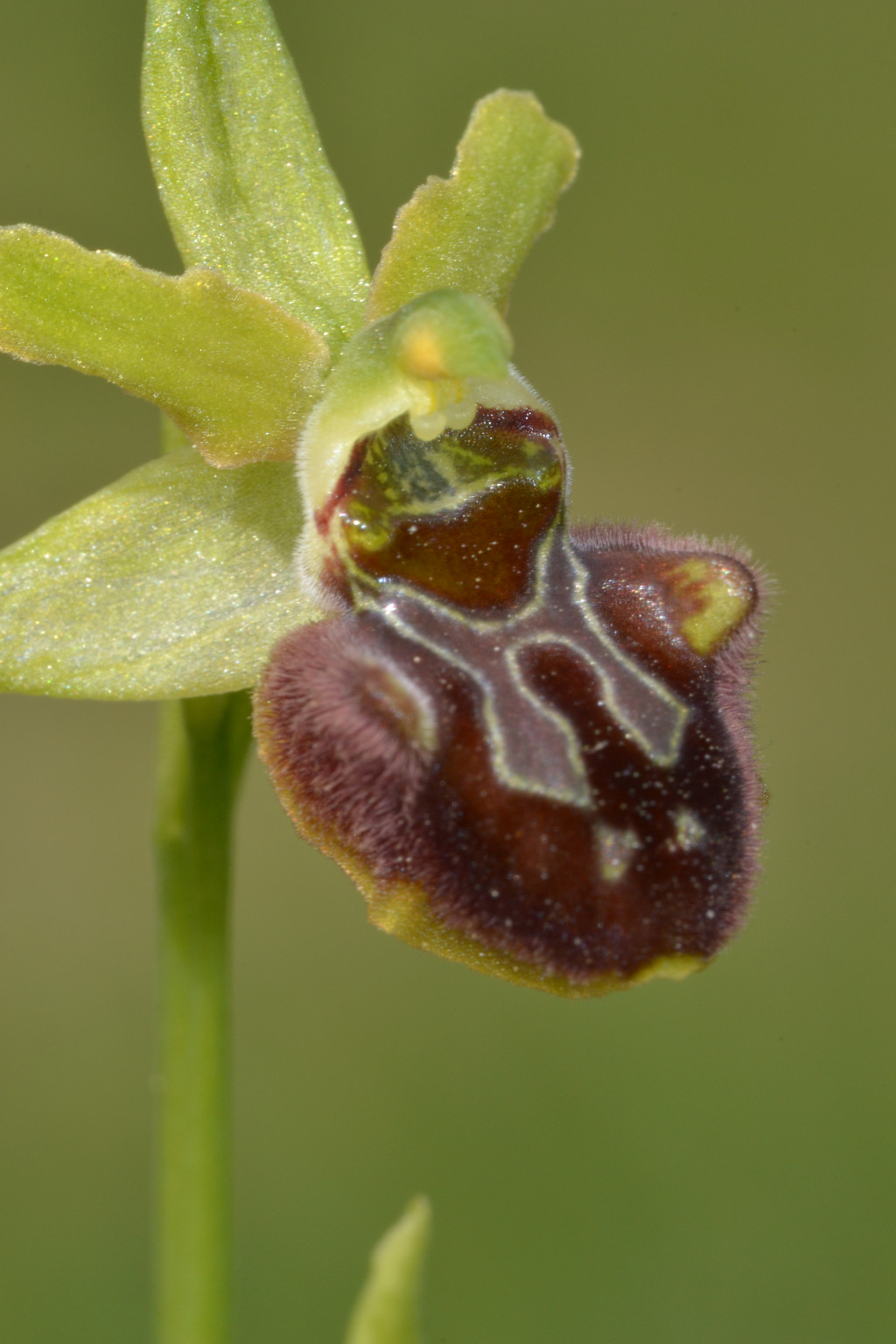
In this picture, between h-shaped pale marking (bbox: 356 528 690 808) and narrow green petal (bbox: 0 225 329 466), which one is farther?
→ narrow green petal (bbox: 0 225 329 466)

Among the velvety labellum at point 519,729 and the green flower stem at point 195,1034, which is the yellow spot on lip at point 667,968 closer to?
the velvety labellum at point 519,729

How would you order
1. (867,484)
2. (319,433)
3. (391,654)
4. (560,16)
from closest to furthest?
1. (391,654)
2. (319,433)
3. (867,484)
4. (560,16)

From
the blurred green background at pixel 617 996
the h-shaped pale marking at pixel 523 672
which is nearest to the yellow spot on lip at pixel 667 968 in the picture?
the h-shaped pale marking at pixel 523 672

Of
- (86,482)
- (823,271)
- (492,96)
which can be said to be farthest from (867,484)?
(492,96)

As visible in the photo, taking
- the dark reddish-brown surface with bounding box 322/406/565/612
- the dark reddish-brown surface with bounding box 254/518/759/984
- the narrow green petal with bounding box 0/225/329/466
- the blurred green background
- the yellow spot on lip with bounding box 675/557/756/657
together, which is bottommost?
the blurred green background

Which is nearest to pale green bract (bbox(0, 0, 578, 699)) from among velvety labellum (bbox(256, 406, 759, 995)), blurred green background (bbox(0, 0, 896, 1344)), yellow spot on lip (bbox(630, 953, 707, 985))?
velvety labellum (bbox(256, 406, 759, 995))

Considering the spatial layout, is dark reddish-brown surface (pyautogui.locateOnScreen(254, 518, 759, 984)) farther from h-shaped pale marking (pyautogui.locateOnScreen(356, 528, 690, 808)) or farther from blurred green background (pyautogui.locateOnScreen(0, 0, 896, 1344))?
blurred green background (pyautogui.locateOnScreen(0, 0, 896, 1344))

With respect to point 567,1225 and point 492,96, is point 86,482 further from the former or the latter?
point 492,96
